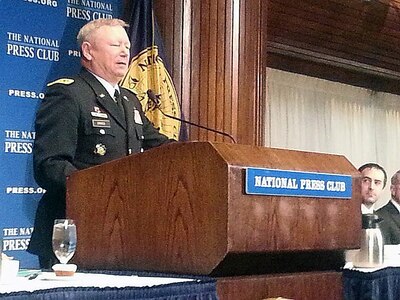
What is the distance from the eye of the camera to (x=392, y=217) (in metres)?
5.81

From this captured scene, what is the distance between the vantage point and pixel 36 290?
1.71m

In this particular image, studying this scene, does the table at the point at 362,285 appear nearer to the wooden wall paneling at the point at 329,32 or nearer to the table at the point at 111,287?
the table at the point at 111,287

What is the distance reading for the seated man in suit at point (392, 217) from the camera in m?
5.51

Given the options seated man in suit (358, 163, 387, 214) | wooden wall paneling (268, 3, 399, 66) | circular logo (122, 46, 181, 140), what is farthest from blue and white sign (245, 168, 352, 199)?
seated man in suit (358, 163, 387, 214)

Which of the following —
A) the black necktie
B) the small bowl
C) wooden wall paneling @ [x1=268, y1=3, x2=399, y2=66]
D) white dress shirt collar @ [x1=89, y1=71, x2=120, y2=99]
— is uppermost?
wooden wall paneling @ [x1=268, y1=3, x2=399, y2=66]

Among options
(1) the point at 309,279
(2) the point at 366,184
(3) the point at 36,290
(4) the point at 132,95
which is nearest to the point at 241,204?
(1) the point at 309,279

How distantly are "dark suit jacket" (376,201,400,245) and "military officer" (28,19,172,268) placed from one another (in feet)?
8.46

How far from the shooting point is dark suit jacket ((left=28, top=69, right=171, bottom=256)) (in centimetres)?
284

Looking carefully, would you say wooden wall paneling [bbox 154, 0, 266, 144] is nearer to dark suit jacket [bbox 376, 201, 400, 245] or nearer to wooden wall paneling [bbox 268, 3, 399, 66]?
wooden wall paneling [bbox 268, 3, 399, 66]

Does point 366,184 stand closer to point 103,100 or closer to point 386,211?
point 386,211

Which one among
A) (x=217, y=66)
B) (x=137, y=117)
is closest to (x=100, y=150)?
(x=137, y=117)

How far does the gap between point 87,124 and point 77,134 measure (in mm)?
77

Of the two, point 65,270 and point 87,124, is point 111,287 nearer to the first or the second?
point 65,270

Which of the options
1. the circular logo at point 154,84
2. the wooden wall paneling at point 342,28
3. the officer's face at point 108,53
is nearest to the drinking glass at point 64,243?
the officer's face at point 108,53
